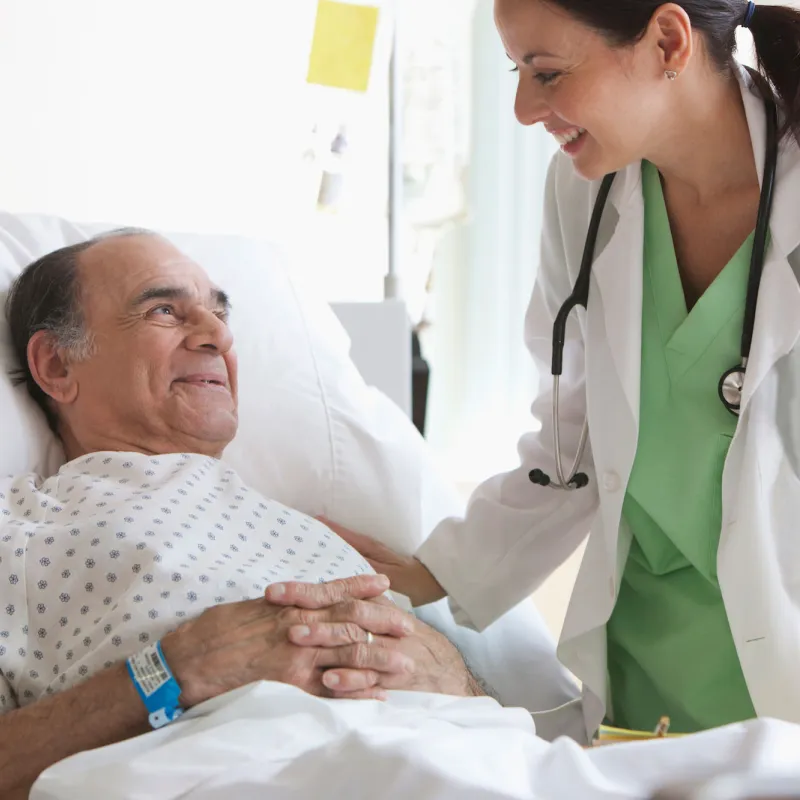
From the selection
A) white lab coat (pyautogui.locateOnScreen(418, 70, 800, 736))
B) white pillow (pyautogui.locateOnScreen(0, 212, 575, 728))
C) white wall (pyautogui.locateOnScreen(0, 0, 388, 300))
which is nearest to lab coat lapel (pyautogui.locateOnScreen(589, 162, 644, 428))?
white lab coat (pyautogui.locateOnScreen(418, 70, 800, 736))

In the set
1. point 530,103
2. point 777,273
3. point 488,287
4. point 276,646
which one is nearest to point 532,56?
point 530,103

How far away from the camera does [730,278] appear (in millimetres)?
1287

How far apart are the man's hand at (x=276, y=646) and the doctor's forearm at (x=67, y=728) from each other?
0.20 ft

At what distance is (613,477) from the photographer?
4.42 ft

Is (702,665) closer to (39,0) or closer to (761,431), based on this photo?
(761,431)

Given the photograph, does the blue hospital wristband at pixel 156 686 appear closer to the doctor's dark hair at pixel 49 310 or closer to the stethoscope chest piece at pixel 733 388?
the doctor's dark hair at pixel 49 310

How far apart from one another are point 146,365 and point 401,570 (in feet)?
1.64

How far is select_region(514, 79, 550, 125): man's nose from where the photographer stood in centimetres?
126

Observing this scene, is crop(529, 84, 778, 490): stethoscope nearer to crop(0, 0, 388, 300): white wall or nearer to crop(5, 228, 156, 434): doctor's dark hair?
crop(5, 228, 156, 434): doctor's dark hair

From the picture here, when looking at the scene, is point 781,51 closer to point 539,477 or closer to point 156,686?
point 539,477

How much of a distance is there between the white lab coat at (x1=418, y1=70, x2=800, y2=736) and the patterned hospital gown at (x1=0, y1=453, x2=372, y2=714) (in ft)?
0.75

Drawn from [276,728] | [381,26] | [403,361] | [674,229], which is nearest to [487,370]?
[381,26]

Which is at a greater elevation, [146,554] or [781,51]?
[781,51]

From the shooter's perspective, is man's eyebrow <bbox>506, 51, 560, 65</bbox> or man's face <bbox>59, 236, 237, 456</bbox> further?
man's face <bbox>59, 236, 237, 456</bbox>
